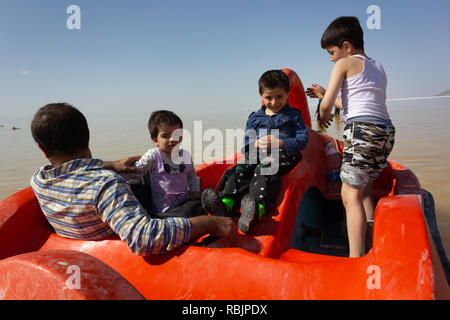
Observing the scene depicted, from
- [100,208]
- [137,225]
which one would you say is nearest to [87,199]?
[100,208]

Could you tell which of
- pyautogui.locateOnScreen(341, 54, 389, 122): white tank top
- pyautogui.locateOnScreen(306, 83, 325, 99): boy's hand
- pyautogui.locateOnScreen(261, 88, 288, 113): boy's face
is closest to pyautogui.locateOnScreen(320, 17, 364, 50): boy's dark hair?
pyautogui.locateOnScreen(341, 54, 389, 122): white tank top

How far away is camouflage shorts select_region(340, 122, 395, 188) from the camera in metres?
1.74

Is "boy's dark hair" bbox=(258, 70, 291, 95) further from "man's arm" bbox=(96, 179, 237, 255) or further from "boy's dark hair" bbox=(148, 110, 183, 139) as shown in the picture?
"man's arm" bbox=(96, 179, 237, 255)

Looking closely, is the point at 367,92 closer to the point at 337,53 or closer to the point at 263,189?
the point at 337,53

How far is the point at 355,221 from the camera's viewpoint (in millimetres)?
1646

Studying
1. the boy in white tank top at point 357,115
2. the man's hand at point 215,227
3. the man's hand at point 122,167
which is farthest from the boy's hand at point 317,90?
the man's hand at point 122,167

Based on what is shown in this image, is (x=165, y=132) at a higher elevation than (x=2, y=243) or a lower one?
higher

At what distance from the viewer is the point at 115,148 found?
9.48 metres

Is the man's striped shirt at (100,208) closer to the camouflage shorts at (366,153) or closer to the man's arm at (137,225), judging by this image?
the man's arm at (137,225)

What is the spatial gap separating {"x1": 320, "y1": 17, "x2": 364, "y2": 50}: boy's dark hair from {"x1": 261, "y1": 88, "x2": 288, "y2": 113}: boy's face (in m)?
0.40
